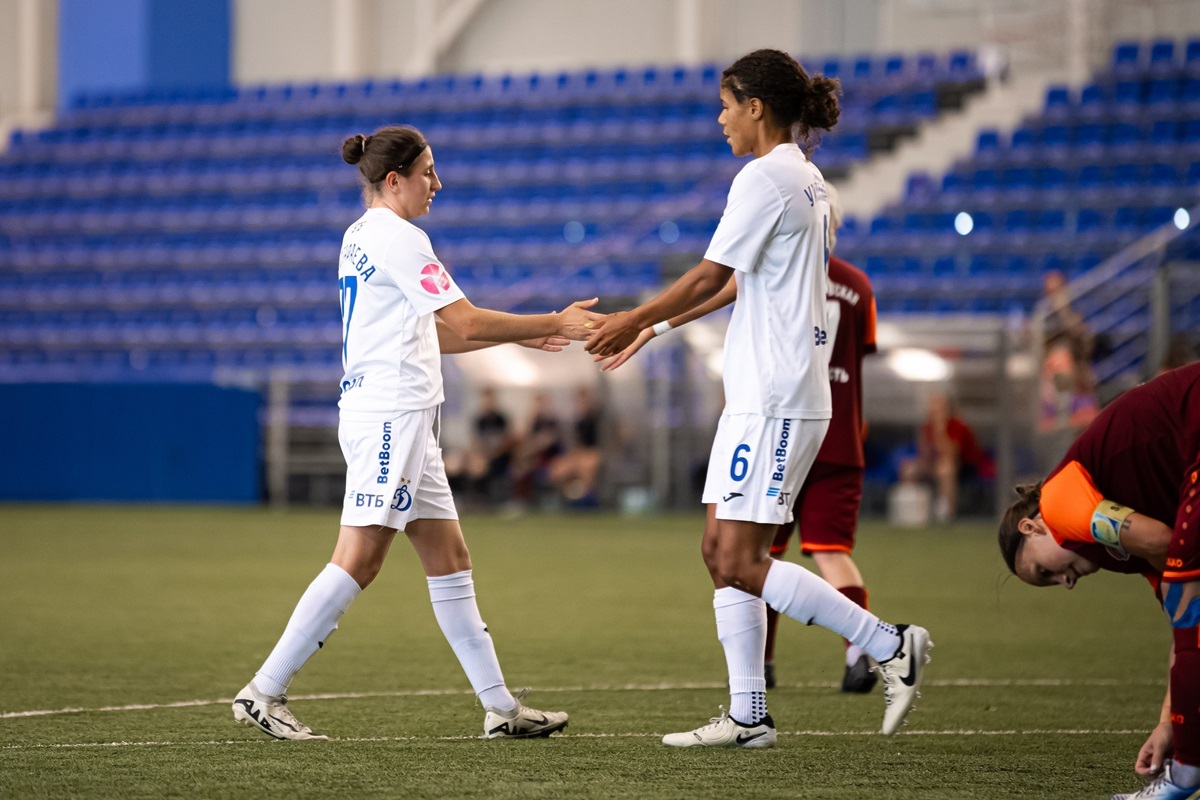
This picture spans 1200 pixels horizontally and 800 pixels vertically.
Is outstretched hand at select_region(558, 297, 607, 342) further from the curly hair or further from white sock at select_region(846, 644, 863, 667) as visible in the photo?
white sock at select_region(846, 644, 863, 667)

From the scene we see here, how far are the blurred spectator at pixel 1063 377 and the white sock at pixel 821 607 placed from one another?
9.02 metres

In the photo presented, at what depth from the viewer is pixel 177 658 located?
587 cm

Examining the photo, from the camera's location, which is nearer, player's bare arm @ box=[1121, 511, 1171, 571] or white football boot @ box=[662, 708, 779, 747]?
player's bare arm @ box=[1121, 511, 1171, 571]

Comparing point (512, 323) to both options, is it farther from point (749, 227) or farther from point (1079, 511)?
point (1079, 511)

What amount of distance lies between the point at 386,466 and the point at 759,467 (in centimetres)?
101

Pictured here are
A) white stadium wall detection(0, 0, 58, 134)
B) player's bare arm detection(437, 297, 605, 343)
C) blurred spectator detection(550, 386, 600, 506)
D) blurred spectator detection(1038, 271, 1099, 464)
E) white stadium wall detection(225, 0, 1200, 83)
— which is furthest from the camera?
white stadium wall detection(0, 0, 58, 134)

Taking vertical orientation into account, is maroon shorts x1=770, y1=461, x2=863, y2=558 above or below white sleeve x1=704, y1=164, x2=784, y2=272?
below

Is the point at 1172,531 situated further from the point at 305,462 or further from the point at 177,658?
the point at 305,462

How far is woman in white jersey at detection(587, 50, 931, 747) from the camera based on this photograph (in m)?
3.79

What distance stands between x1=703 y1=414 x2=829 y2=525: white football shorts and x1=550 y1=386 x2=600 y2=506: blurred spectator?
11.9 m

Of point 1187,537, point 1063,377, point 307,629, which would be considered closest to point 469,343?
point 307,629

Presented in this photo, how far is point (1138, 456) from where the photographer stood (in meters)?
3.12

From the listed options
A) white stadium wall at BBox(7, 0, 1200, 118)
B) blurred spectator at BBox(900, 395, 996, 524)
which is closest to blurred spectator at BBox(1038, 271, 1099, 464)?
blurred spectator at BBox(900, 395, 996, 524)

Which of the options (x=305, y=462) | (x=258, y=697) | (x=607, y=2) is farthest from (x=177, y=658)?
(x=607, y=2)
